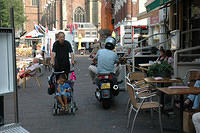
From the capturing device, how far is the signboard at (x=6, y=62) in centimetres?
342

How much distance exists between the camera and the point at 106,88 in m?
7.08

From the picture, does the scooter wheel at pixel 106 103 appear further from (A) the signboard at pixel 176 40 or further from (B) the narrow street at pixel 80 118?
(A) the signboard at pixel 176 40

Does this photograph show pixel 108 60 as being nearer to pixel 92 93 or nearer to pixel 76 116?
pixel 76 116

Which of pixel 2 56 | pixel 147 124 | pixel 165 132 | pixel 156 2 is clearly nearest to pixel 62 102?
pixel 147 124

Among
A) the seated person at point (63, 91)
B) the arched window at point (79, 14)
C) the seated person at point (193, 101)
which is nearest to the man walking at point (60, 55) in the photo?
the seated person at point (63, 91)

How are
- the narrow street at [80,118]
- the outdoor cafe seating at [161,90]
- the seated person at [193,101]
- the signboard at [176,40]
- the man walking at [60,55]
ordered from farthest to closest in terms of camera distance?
the signboard at [176,40] → the man walking at [60,55] → the narrow street at [80,118] → the seated person at [193,101] → the outdoor cafe seating at [161,90]

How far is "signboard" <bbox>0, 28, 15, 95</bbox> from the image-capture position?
11.2 ft

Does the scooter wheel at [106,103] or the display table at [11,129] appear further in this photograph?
the scooter wheel at [106,103]


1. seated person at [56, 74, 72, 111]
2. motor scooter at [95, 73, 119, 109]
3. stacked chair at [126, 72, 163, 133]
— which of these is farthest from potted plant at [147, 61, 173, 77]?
seated person at [56, 74, 72, 111]

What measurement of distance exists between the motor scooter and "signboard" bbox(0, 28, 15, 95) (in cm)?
376

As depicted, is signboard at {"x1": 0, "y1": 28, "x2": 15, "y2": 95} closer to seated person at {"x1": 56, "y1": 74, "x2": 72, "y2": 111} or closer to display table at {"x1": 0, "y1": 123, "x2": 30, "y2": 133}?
display table at {"x1": 0, "y1": 123, "x2": 30, "y2": 133}

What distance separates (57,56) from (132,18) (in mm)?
18601

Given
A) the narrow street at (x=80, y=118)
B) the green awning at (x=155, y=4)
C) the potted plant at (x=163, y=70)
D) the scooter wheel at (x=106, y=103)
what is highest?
the green awning at (x=155, y=4)

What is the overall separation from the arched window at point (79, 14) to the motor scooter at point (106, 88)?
60156mm
